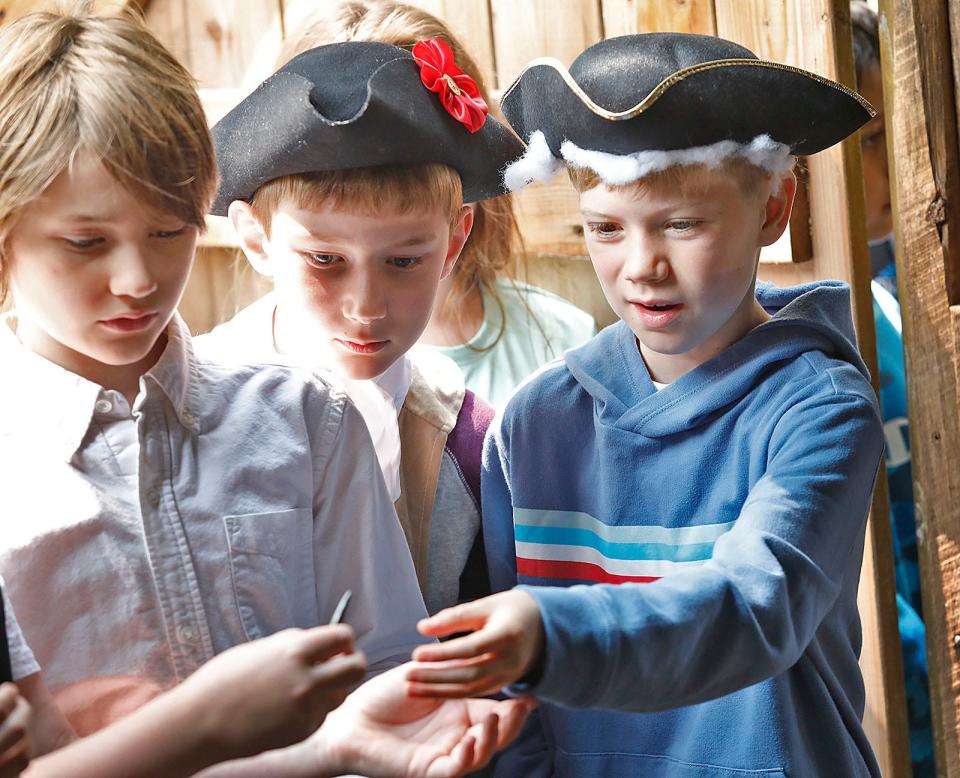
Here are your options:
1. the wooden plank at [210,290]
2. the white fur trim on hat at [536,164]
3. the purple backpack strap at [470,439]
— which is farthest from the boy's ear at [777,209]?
the wooden plank at [210,290]

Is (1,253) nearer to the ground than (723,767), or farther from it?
farther from it

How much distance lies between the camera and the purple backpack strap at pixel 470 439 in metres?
1.71

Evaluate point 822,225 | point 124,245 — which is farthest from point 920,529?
point 124,245

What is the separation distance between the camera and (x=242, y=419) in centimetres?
138

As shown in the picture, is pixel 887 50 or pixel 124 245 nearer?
pixel 124 245

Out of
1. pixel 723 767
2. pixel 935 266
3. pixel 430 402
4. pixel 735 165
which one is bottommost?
pixel 723 767

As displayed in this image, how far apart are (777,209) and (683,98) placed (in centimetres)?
21

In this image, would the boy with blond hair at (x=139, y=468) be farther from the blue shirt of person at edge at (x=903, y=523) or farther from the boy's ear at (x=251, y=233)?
the blue shirt of person at edge at (x=903, y=523)

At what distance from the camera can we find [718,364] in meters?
1.45

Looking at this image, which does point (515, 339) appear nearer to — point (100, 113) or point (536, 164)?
point (536, 164)

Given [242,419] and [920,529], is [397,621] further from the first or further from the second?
[920,529]

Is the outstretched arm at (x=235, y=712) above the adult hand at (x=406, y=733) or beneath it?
above

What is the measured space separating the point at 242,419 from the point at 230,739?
1.41ft

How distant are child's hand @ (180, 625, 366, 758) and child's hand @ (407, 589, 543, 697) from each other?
7 cm
